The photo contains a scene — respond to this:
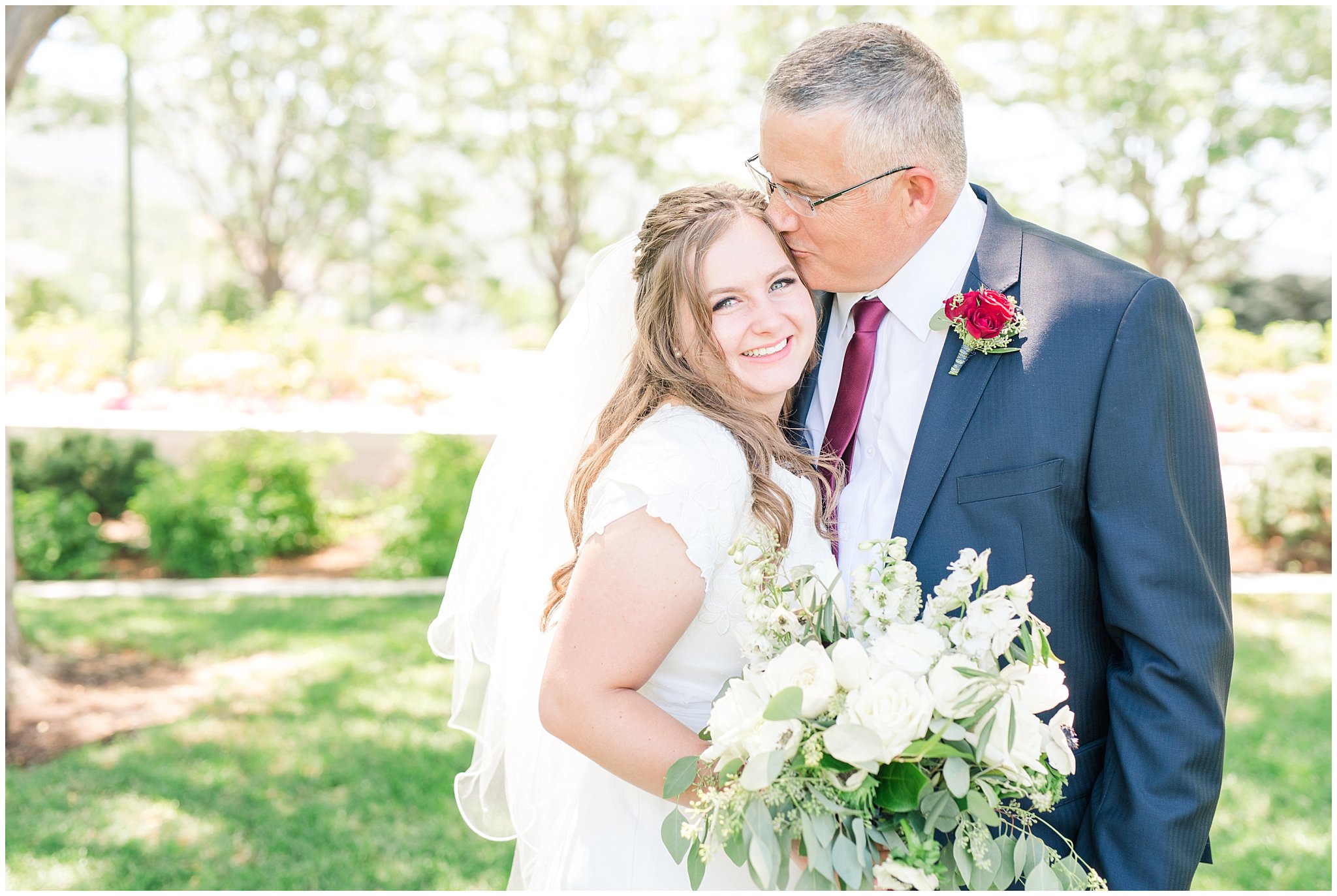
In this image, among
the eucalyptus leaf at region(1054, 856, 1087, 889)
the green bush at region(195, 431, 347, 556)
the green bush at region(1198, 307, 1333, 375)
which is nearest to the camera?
the eucalyptus leaf at region(1054, 856, 1087, 889)

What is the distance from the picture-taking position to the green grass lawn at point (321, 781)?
442cm

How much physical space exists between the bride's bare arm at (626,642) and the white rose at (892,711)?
1.71ft

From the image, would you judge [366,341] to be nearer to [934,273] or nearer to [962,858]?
[934,273]

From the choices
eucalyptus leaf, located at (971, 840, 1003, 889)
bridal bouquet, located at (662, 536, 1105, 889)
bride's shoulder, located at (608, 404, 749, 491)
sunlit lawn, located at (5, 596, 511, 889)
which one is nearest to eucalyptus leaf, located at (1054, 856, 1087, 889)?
bridal bouquet, located at (662, 536, 1105, 889)

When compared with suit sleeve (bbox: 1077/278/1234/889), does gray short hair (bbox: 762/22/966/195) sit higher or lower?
higher

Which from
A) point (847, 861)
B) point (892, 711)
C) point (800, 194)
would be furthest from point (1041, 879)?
point (800, 194)

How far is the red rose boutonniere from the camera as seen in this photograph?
2.39 meters

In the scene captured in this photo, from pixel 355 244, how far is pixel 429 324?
2.10m

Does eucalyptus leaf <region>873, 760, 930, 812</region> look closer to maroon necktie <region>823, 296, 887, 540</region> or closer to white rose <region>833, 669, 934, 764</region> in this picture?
white rose <region>833, 669, 934, 764</region>

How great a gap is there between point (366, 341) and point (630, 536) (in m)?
10.7

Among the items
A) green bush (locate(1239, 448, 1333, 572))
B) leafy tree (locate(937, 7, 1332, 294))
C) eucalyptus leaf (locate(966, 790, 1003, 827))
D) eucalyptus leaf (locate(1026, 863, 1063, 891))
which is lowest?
green bush (locate(1239, 448, 1333, 572))

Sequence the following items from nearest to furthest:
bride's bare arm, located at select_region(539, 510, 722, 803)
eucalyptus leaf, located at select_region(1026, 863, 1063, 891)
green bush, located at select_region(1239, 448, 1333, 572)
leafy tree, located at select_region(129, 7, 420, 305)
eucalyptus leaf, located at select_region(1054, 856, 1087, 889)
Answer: eucalyptus leaf, located at select_region(1026, 863, 1063, 891) → eucalyptus leaf, located at select_region(1054, 856, 1087, 889) → bride's bare arm, located at select_region(539, 510, 722, 803) → green bush, located at select_region(1239, 448, 1333, 572) → leafy tree, located at select_region(129, 7, 420, 305)

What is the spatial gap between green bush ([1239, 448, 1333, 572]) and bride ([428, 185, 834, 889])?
8.33m

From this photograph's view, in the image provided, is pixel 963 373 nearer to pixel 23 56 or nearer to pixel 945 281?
pixel 945 281
